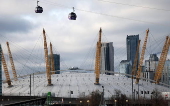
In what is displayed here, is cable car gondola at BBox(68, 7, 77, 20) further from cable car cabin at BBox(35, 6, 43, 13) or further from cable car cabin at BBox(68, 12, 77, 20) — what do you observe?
cable car cabin at BBox(35, 6, 43, 13)

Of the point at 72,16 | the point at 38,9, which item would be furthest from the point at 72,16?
the point at 38,9

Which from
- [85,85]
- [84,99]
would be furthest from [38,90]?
[84,99]

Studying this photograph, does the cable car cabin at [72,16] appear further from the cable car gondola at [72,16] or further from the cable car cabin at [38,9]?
the cable car cabin at [38,9]

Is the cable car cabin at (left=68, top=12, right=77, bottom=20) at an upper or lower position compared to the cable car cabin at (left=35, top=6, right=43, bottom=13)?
lower

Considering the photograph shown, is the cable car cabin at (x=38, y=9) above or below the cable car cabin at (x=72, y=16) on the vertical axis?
above

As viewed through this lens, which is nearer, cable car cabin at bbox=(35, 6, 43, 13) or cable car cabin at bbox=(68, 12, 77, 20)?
cable car cabin at bbox=(68, 12, 77, 20)

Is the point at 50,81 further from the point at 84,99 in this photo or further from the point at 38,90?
the point at 84,99

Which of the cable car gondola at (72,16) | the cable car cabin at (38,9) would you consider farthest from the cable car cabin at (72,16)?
the cable car cabin at (38,9)

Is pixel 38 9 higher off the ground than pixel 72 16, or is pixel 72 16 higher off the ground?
pixel 38 9

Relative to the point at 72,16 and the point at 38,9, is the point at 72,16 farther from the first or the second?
the point at 38,9

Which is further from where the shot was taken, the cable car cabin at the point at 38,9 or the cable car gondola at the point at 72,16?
the cable car cabin at the point at 38,9

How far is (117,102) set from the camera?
501 feet

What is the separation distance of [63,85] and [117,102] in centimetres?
4740

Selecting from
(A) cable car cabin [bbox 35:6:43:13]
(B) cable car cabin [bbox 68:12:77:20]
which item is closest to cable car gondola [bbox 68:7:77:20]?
(B) cable car cabin [bbox 68:12:77:20]
